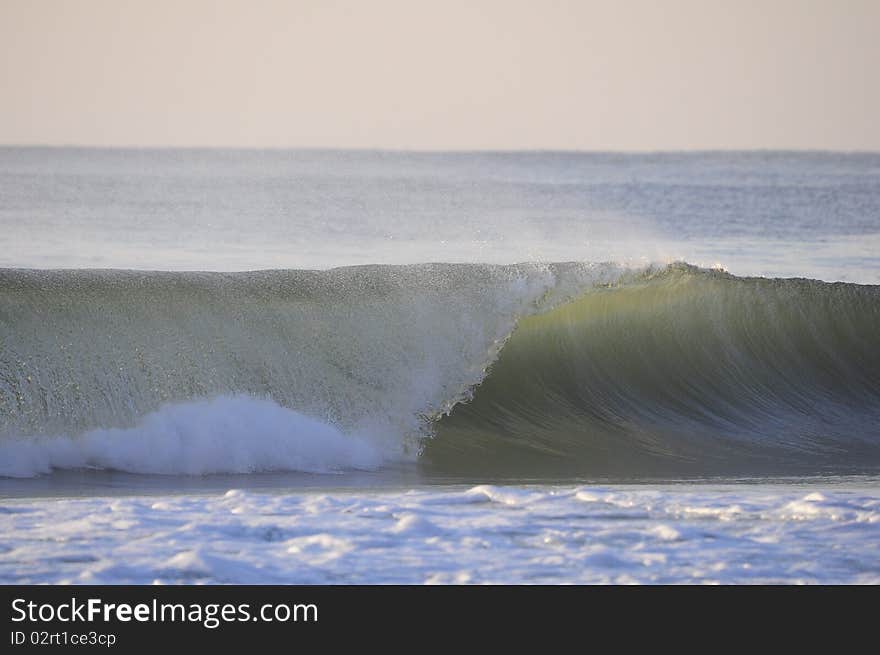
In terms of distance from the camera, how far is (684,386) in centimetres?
1086

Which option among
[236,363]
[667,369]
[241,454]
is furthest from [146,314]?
[667,369]

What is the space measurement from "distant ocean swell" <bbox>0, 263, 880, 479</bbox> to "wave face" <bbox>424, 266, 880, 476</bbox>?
0.07 ft

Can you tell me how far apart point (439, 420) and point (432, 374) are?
367 millimetres

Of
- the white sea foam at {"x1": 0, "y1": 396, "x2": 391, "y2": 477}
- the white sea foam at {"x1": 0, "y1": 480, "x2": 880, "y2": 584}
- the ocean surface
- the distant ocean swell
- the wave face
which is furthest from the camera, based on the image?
the wave face

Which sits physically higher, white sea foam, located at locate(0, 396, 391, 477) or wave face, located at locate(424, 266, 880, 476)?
wave face, located at locate(424, 266, 880, 476)

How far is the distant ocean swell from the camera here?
8359mm

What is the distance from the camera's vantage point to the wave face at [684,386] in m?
9.20

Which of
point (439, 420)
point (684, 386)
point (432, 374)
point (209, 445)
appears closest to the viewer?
point (209, 445)

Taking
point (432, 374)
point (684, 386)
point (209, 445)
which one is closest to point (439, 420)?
point (432, 374)

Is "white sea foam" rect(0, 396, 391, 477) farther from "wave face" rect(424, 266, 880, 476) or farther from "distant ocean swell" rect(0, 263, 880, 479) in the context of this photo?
"wave face" rect(424, 266, 880, 476)

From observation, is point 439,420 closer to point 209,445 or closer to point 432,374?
point 432,374

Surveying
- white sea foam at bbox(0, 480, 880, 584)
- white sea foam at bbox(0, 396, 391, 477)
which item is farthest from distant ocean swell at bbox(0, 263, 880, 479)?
white sea foam at bbox(0, 480, 880, 584)

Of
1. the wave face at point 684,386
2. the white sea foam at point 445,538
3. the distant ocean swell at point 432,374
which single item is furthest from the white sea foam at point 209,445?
the white sea foam at point 445,538

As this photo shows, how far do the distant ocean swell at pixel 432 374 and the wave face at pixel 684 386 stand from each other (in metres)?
0.02
